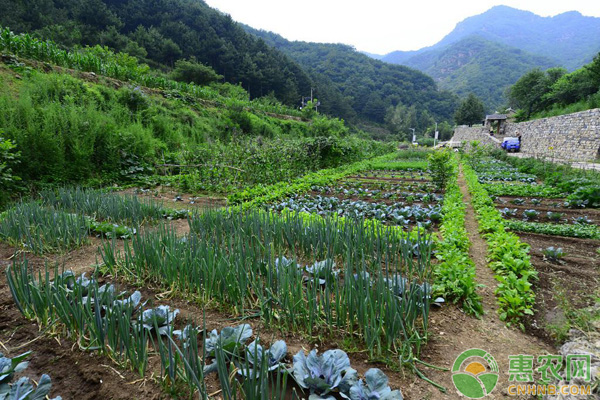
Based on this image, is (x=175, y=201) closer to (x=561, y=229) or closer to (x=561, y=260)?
(x=561, y=260)

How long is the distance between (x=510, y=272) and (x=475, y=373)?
50.3 inches

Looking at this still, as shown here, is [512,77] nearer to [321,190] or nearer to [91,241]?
[321,190]

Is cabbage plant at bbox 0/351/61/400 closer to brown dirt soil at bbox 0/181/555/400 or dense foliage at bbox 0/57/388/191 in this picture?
brown dirt soil at bbox 0/181/555/400

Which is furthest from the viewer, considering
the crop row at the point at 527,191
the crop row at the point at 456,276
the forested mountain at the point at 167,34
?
the forested mountain at the point at 167,34

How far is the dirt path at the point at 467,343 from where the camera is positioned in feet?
4.88

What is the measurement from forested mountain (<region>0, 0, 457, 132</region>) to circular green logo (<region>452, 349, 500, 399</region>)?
4305cm

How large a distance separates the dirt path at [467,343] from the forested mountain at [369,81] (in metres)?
72.5

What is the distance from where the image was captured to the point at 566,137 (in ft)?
55.0

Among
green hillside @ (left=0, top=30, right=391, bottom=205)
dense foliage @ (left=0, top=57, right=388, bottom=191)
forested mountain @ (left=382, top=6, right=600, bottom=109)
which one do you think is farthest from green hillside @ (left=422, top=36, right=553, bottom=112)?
dense foliage @ (left=0, top=57, right=388, bottom=191)

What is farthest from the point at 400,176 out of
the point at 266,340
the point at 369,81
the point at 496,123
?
the point at 369,81

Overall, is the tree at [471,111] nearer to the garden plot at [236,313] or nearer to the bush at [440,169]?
the bush at [440,169]

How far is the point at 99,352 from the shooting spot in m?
1.68

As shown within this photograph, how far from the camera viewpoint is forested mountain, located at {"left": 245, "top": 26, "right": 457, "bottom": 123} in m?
73.1

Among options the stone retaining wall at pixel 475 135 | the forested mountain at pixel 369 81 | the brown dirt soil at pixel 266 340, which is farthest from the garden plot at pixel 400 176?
the forested mountain at pixel 369 81
